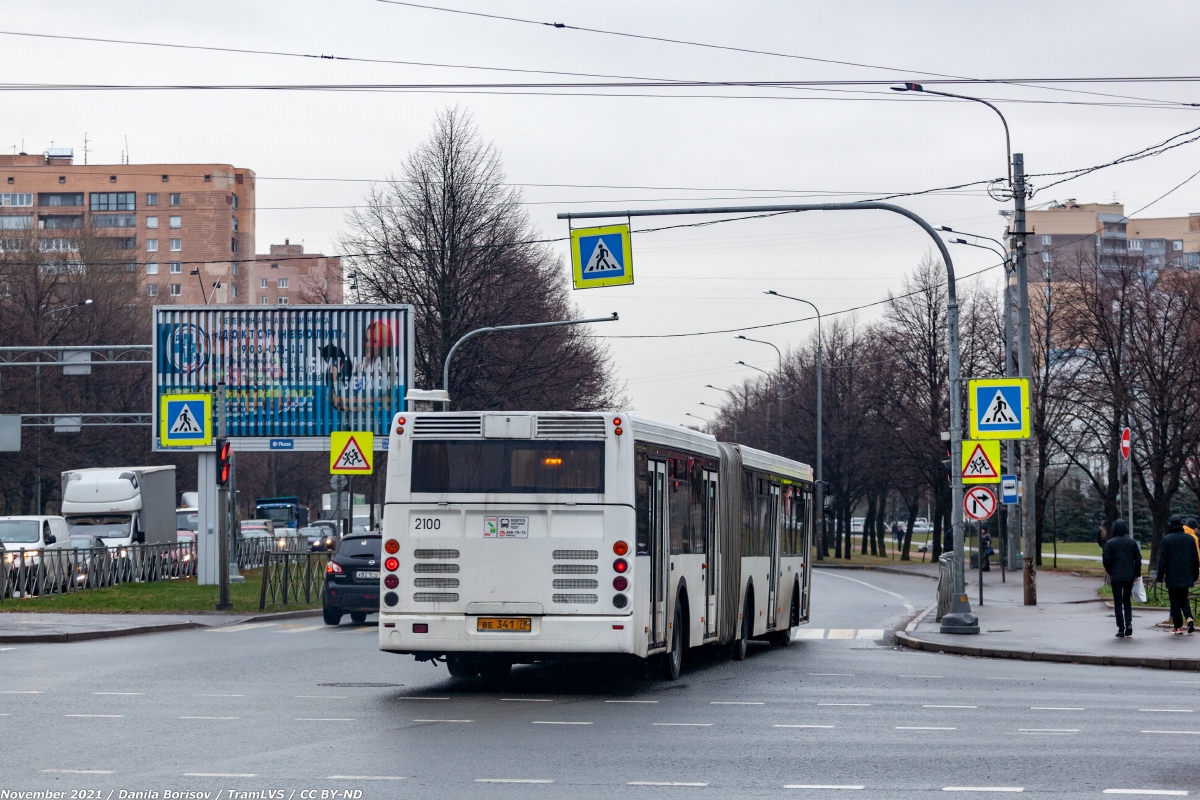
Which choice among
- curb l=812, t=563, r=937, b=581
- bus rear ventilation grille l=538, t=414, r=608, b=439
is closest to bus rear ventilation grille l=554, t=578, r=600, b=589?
bus rear ventilation grille l=538, t=414, r=608, b=439

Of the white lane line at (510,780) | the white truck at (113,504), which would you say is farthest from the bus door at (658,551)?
the white truck at (113,504)

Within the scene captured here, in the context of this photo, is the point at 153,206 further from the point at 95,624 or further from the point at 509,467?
the point at 509,467

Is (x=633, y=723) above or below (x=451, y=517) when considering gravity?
below

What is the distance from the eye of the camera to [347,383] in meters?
42.3

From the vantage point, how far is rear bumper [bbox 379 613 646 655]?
15.0m

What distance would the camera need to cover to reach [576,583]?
15188 mm

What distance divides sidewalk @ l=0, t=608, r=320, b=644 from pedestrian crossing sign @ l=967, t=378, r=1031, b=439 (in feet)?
41.4

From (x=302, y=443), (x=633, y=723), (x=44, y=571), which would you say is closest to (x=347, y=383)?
(x=302, y=443)

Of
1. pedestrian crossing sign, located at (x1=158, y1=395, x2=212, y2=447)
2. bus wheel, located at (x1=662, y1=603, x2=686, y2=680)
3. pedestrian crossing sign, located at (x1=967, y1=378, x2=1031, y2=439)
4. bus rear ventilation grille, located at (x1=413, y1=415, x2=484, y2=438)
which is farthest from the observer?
pedestrian crossing sign, located at (x1=158, y1=395, x2=212, y2=447)

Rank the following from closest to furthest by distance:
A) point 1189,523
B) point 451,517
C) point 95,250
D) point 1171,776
→ point 1171,776
point 451,517
point 1189,523
point 95,250

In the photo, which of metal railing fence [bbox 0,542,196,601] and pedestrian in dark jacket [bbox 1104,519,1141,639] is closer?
pedestrian in dark jacket [bbox 1104,519,1141,639]

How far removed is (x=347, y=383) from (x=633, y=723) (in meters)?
30.4

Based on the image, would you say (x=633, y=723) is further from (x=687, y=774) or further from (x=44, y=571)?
(x=44, y=571)

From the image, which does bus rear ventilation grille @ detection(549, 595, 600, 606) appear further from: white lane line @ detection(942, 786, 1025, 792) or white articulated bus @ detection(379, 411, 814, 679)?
white lane line @ detection(942, 786, 1025, 792)
